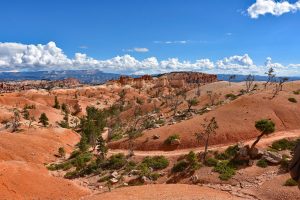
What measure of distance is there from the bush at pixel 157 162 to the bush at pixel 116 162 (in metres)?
3.56

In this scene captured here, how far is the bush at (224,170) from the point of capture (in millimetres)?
45250

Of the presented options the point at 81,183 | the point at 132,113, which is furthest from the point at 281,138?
the point at 132,113

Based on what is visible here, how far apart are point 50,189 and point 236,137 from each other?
3336 cm

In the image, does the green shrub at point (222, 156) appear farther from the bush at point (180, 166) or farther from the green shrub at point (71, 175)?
the green shrub at point (71, 175)

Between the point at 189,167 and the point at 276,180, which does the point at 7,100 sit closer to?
the point at 189,167

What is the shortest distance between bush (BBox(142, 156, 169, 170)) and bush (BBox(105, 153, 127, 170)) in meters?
3.56

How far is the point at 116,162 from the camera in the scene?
182 feet

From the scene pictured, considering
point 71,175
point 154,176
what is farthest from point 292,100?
point 71,175

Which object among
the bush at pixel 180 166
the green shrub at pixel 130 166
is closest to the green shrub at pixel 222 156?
the bush at pixel 180 166

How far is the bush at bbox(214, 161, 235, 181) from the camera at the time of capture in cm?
4525

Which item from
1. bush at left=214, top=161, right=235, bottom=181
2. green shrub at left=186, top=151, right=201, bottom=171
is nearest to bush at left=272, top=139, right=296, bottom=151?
bush at left=214, top=161, right=235, bottom=181

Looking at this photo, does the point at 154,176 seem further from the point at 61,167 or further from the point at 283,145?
the point at 283,145

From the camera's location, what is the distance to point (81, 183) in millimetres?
50594

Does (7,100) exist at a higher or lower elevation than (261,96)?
lower
